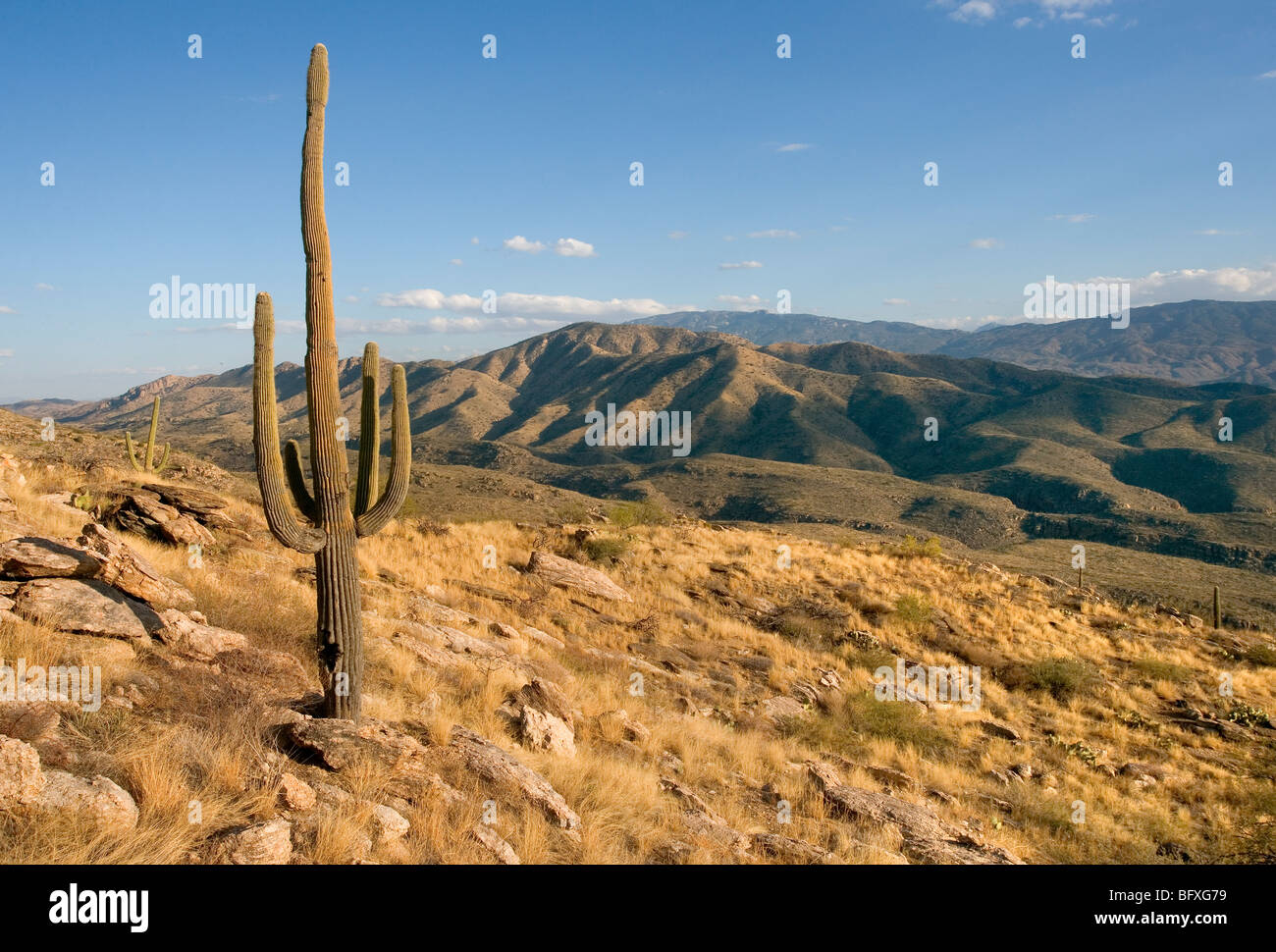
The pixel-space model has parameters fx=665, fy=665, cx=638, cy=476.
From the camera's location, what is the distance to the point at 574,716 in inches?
311

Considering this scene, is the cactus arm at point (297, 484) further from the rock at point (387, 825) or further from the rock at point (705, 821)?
the rock at point (705, 821)

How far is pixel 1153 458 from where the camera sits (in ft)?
306

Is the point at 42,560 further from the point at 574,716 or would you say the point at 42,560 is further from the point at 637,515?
the point at 637,515

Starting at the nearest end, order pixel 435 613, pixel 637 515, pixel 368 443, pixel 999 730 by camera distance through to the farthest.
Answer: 1. pixel 368 443
2. pixel 435 613
3. pixel 999 730
4. pixel 637 515

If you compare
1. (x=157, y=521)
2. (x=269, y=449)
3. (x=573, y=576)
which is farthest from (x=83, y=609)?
(x=573, y=576)

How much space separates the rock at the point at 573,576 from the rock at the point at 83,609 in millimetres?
8715

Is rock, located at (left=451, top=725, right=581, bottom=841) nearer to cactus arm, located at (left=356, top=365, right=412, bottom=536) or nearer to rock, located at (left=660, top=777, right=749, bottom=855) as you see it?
rock, located at (left=660, top=777, right=749, bottom=855)

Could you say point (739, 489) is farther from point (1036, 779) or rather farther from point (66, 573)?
point (66, 573)

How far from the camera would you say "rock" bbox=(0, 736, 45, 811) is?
3.36m

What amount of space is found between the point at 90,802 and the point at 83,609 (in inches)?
132

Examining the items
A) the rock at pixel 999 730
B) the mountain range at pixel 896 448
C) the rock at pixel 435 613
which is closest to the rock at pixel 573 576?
the rock at pixel 435 613

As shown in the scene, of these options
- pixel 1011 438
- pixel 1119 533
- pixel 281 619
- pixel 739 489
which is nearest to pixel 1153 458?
pixel 1011 438

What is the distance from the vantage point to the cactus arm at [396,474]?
20.4 ft

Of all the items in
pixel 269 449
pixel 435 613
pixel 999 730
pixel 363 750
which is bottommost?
pixel 999 730
